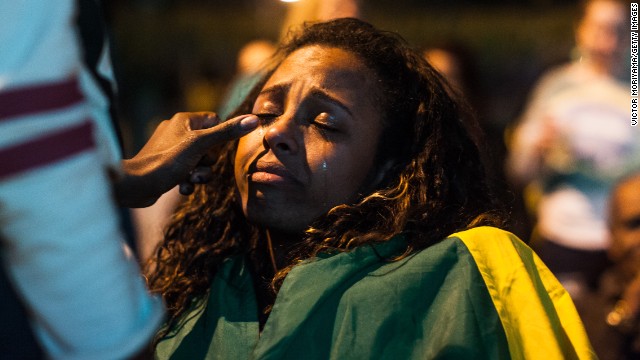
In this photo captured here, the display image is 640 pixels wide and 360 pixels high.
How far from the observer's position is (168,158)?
206 cm

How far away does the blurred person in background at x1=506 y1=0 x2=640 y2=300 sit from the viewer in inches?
153

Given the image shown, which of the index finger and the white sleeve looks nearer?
the white sleeve

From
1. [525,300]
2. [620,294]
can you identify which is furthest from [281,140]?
[620,294]

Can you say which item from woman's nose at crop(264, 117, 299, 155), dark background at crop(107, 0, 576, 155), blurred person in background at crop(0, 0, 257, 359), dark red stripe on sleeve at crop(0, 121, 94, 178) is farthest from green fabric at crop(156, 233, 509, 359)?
dark background at crop(107, 0, 576, 155)

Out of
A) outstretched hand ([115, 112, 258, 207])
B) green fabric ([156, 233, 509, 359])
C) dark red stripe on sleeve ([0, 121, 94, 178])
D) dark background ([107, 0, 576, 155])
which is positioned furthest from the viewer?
dark background ([107, 0, 576, 155])

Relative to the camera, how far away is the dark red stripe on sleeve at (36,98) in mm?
1171

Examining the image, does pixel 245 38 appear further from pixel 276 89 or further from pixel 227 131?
pixel 227 131

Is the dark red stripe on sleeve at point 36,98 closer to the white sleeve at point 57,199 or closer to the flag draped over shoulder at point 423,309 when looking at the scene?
the white sleeve at point 57,199

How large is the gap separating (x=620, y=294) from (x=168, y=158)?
1.62 m

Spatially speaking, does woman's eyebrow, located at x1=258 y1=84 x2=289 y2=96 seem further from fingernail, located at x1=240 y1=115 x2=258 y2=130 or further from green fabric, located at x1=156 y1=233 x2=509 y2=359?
green fabric, located at x1=156 y1=233 x2=509 y2=359

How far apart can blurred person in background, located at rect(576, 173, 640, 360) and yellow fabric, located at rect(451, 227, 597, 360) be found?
34.9 inches

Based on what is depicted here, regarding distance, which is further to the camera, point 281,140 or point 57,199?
point 281,140

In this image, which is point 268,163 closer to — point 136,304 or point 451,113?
point 451,113

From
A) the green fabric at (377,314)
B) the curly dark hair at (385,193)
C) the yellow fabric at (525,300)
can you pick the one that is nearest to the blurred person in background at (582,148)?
the curly dark hair at (385,193)
